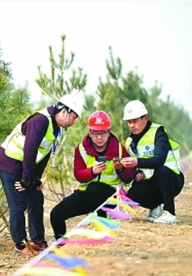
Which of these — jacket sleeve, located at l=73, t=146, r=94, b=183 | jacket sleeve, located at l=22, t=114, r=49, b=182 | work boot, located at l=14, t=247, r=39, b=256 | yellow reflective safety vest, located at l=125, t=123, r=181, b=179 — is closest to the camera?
jacket sleeve, located at l=22, t=114, r=49, b=182

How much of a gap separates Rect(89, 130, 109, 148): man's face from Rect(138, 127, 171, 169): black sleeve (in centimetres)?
39

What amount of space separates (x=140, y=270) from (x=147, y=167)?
8.91 ft

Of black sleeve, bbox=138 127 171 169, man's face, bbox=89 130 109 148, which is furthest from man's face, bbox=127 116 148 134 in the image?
man's face, bbox=89 130 109 148

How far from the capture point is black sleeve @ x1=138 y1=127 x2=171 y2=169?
22.8 feet

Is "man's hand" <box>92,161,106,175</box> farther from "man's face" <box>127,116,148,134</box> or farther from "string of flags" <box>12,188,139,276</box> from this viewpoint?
"man's face" <box>127,116,148,134</box>

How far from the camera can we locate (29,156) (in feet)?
21.0

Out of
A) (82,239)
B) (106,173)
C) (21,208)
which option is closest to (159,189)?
(106,173)

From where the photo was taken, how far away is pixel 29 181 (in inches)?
257

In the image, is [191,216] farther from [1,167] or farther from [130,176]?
[1,167]

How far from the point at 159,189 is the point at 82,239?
1.86 meters

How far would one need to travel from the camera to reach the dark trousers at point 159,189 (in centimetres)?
718

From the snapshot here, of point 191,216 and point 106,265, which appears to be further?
point 191,216

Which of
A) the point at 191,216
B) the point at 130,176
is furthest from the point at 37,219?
the point at 191,216

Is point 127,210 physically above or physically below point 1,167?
below
